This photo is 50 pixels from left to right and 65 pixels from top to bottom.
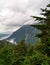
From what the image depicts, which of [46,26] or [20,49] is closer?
[46,26]

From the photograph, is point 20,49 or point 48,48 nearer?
point 48,48

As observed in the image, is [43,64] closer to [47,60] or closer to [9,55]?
[47,60]

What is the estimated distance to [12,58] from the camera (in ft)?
96.8

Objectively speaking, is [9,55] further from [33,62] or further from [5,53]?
[33,62]

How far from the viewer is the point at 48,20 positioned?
97.4 feet

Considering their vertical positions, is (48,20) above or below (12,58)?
above

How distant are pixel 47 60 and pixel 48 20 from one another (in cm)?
1045

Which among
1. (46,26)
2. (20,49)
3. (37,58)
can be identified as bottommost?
(20,49)

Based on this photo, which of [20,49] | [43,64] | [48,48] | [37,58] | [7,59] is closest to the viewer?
[43,64]

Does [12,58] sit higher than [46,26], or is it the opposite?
[46,26]

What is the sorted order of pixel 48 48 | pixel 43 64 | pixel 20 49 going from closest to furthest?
pixel 43 64, pixel 48 48, pixel 20 49

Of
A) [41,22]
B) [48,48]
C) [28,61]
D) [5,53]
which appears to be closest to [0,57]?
[5,53]

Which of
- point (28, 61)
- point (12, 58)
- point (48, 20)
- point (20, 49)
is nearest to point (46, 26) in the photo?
point (48, 20)

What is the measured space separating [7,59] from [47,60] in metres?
9.91
